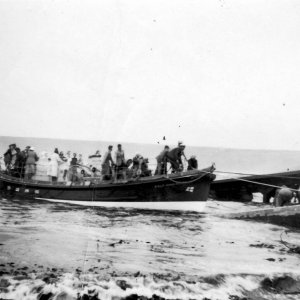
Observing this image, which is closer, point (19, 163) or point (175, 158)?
point (175, 158)

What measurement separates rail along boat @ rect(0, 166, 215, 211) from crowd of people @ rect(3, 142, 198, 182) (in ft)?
1.14

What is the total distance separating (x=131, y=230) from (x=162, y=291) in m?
3.79

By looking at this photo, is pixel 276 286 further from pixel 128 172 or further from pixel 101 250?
pixel 128 172

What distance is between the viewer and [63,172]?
13.9 m

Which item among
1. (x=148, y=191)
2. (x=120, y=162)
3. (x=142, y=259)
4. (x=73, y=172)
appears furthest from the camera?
(x=73, y=172)

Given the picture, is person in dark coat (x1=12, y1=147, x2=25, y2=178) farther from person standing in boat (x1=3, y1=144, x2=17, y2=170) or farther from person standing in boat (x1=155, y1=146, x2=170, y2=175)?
person standing in boat (x1=155, y1=146, x2=170, y2=175)

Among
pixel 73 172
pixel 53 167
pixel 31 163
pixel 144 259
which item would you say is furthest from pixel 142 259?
pixel 31 163

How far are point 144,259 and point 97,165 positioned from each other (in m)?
7.60

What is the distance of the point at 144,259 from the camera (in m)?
6.36

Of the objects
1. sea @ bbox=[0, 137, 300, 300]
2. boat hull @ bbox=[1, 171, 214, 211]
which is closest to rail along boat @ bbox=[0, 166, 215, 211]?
boat hull @ bbox=[1, 171, 214, 211]

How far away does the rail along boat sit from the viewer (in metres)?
11.7

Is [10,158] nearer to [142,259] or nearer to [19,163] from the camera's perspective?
[19,163]

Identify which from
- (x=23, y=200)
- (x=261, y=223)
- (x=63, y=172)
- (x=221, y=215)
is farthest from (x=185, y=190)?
(x=23, y=200)

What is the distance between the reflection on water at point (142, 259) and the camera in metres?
5.14
